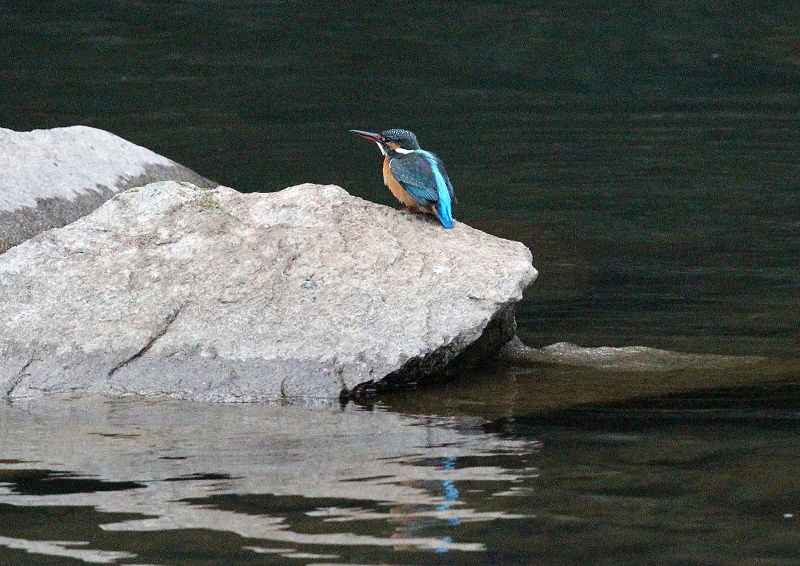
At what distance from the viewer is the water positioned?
3801 mm

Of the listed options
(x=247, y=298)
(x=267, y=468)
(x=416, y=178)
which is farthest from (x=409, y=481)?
(x=416, y=178)

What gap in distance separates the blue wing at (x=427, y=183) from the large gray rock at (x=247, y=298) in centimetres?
9

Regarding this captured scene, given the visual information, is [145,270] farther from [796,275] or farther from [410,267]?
[796,275]

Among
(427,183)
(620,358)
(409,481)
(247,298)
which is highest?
(427,183)

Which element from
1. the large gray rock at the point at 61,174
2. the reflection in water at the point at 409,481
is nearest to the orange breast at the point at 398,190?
the reflection in water at the point at 409,481

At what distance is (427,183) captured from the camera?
5.98 m

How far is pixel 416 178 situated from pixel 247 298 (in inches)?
39.6

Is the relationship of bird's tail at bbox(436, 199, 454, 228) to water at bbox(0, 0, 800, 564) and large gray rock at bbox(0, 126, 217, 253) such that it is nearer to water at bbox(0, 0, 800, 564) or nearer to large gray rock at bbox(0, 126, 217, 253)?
water at bbox(0, 0, 800, 564)

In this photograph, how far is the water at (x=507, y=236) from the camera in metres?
3.80

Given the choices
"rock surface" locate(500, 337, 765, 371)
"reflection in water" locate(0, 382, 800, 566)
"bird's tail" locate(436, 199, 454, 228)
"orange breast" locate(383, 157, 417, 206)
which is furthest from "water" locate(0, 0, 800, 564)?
"orange breast" locate(383, 157, 417, 206)

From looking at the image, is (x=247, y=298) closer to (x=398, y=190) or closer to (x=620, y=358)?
(x=398, y=190)

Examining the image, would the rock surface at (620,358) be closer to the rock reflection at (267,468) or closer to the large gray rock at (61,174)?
the rock reflection at (267,468)

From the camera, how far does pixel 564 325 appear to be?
6918mm

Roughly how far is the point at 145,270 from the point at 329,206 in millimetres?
841
